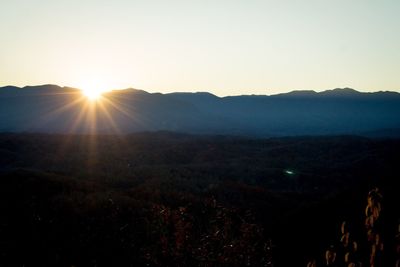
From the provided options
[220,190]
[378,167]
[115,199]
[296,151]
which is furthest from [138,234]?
[296,151]

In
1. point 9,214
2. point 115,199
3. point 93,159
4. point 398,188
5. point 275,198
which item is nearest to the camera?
point 9,214

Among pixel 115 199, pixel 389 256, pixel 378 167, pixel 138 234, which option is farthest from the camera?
pixel 378 167

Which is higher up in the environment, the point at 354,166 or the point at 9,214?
the point at 9,214

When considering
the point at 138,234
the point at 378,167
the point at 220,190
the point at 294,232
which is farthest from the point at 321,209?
the point at 378,167

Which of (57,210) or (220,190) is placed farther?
(220,190)

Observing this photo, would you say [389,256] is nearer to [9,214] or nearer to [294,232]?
[294,232]

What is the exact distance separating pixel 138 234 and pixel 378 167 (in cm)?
3364

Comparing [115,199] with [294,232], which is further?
[115,199]

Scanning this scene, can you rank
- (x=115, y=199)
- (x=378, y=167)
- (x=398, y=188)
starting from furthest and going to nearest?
(x=378, y=167)
(x=115, y=199)
(x=398, y=188)

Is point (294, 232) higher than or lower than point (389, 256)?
lower

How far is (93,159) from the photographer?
46.1 metres

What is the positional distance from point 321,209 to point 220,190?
1089 centimetres

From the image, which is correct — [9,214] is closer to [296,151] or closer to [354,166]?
[354,166]

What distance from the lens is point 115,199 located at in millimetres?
16734
